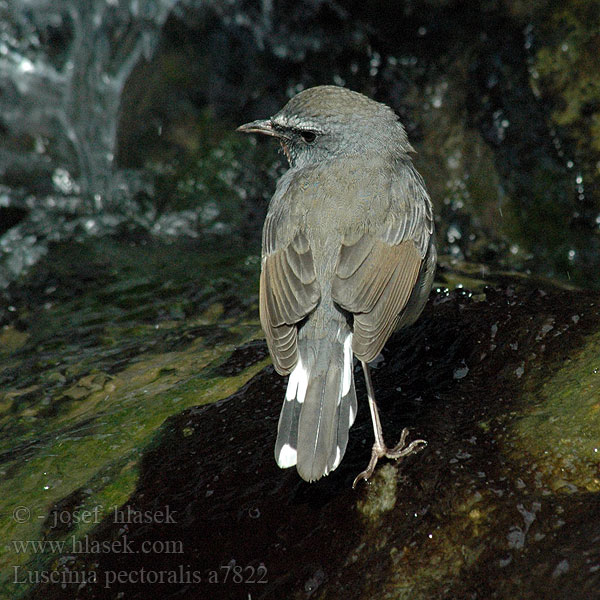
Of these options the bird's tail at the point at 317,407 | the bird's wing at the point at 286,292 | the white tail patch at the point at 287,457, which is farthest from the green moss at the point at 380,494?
the bird's wing at the point at 286,292

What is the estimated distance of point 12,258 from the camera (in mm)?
9008

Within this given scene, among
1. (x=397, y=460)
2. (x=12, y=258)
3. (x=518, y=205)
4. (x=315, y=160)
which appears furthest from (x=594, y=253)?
(x=12, y=258)

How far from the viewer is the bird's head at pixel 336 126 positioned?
528 cm

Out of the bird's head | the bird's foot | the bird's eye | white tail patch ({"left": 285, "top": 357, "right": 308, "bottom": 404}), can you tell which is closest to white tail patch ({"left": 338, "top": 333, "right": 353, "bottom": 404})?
white tail patch ({"left": 285, "top": 357, "right": 308, "bottom": 404})

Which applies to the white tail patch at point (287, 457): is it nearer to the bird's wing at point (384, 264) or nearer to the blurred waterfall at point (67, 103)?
the bird's wing at point (384, 264)

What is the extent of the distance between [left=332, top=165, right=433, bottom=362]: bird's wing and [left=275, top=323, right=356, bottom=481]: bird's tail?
0.43 feet

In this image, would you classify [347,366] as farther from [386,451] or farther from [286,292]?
[286,292]

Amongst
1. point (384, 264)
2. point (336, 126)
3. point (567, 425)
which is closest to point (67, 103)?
point (336, 126)

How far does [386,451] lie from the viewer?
13.6 feet

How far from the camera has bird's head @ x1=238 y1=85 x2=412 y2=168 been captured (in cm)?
528

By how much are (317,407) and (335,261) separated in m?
0.94

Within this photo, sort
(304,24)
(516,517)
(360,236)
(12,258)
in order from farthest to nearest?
(304,24) < (12,258) < (360,236) < (516,517)

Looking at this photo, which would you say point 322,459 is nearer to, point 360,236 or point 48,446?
point 360,236

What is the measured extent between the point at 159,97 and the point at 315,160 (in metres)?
5.83
